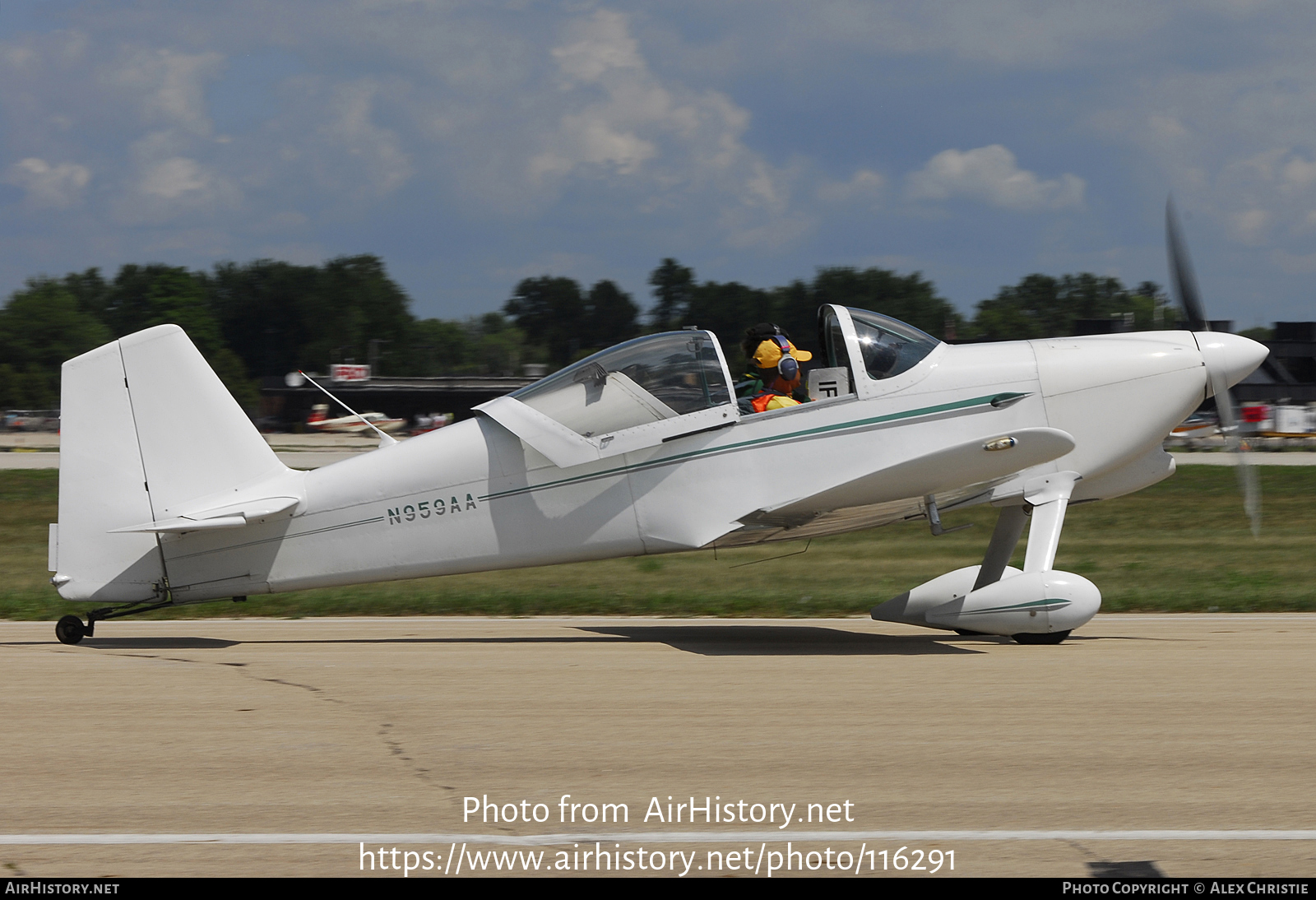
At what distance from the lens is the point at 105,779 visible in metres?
4.52

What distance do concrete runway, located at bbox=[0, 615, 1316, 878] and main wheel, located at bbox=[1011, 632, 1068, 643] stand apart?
122 millimetres

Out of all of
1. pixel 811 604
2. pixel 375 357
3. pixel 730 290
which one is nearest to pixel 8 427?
pixel 375 357

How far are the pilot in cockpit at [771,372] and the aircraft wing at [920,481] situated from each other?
77cm

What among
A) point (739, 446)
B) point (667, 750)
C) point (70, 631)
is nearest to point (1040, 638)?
point (739, 446)

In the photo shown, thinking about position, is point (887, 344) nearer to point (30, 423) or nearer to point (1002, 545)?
point (1002, 545)

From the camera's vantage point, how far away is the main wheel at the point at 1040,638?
8243 millimetres

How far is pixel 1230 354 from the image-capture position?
887 cm

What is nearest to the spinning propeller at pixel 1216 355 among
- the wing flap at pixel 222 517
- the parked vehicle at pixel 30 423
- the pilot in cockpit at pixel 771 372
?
the pilot in cockpit at pixel 771 372

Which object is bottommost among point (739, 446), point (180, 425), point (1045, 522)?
point (1045, 522)

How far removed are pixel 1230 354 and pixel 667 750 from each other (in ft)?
20.2

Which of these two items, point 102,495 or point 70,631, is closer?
point 102,495

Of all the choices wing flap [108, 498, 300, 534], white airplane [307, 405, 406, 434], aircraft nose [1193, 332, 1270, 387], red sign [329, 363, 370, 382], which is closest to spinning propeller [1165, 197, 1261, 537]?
aircraft nose [1193, 332, 1270, 387]

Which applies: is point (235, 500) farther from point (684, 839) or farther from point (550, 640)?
point (684, 839)

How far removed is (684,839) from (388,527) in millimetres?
5162
